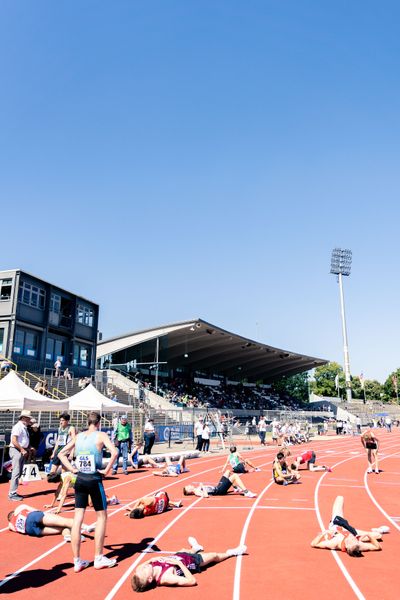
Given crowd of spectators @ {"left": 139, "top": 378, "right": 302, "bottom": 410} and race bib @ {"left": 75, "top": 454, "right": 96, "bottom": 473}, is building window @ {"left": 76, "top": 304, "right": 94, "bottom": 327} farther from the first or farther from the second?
race bib @ {"left": 75, "top": 454, "right": 96, "bottom": 473}

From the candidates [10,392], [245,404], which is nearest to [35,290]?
[10,392]

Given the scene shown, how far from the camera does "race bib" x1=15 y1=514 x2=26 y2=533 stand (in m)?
7.44

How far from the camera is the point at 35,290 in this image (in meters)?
35.0

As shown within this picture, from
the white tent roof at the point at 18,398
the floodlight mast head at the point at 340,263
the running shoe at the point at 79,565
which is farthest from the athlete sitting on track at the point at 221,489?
the floodlight mast head at the point at 340,263

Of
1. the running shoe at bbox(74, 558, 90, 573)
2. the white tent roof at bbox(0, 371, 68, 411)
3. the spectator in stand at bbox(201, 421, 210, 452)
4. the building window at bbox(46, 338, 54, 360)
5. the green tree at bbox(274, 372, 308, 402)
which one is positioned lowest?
the running shoe at bbox(74, 558, 90, 573)

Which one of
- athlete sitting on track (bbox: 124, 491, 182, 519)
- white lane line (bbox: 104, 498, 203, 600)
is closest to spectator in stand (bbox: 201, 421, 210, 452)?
white lane line (bbox: 104, 498, 203, 600)

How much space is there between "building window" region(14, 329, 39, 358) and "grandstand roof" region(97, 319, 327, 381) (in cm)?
1342

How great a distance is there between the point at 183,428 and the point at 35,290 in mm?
14861

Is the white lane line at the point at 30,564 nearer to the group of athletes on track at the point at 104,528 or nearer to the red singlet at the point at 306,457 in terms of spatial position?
the group of athletes on track at the point at 104,528

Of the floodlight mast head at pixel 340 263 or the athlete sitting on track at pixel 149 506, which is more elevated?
the floodlight mast head at pixel 340 263

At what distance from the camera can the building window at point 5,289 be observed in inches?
1303

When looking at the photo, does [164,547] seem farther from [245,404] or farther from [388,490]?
[245,404]

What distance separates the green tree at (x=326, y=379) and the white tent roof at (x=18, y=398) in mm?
→ 99683

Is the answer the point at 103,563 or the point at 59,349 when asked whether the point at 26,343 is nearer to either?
the point at 59,349
